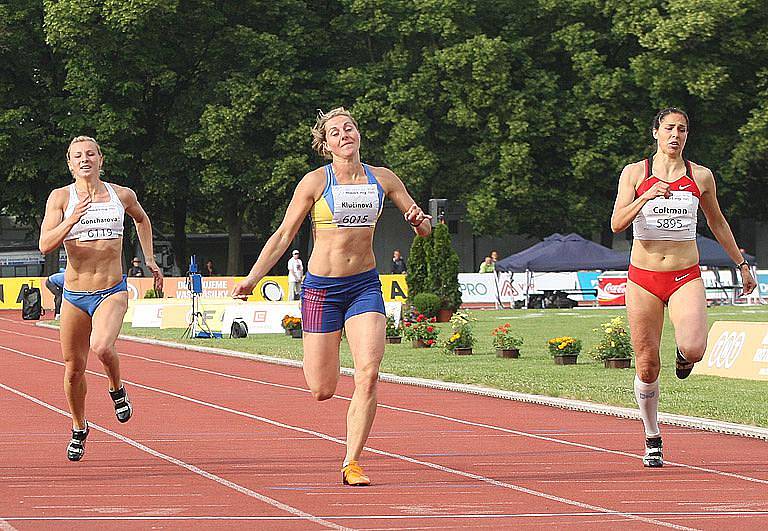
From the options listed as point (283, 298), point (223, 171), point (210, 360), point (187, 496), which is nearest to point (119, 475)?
point (187, 496)

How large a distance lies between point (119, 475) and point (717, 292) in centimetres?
3825

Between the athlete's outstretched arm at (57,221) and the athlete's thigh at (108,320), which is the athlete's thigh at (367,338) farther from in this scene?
the athlete's outstretched arm at (57,221)

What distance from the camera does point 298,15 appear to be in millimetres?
57469

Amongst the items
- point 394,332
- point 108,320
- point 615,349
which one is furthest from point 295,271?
point 108,320

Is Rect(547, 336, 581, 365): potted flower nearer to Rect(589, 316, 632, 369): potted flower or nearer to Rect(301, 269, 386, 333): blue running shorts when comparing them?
Rect(589, 316, 632, 369): potted flower

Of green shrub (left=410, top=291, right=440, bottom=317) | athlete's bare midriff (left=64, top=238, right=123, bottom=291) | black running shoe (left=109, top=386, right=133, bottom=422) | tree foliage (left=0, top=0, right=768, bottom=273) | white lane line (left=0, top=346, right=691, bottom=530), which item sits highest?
tree foliage (left=0, top=0, right=768, bottom=273)

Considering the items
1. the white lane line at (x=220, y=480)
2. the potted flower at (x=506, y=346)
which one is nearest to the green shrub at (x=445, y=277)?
the potted flower at (x=506, y=346)

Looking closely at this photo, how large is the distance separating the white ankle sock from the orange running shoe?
2131 millimetres

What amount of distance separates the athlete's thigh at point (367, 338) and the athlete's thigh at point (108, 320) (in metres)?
2.09

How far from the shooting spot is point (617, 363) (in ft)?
62.8

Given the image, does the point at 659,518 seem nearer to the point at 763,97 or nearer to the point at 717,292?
the point at 717,292

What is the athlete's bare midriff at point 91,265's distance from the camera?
10.2 m

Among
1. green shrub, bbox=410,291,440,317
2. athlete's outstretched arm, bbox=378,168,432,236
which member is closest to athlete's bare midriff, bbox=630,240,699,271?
athlete's outstretched arm, bbox=378,168,432,236

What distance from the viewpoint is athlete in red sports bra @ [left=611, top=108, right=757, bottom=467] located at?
9.42 meters
